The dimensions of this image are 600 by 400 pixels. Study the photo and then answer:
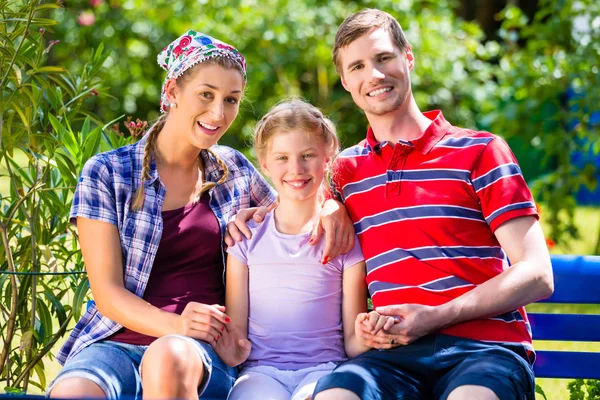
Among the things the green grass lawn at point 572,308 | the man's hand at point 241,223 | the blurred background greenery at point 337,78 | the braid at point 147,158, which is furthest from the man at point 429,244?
the green grass lawn at point 572,308

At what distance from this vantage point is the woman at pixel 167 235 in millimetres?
2697

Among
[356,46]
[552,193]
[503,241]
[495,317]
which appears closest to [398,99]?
[356,46]

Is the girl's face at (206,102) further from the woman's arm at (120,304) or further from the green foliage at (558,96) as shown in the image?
the green foliage at (558,96)

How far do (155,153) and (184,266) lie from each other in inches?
16.1

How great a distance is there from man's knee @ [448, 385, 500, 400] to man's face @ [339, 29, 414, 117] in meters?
0.99

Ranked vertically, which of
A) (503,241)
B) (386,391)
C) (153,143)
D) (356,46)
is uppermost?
(356,46)

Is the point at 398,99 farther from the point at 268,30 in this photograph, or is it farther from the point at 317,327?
the point at 268,30

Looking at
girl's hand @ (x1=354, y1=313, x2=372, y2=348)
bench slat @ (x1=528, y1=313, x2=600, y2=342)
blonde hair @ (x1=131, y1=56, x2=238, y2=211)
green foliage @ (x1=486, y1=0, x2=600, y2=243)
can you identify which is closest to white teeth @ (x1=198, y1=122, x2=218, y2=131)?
blonde hair @ (x1=131, y1=56, x2=238, y2=211)

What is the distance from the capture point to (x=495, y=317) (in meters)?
2.72

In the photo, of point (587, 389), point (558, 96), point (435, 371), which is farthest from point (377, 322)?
point (558, 96)

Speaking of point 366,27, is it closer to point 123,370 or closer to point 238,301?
point 238,301

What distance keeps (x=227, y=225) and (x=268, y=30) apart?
183 inches

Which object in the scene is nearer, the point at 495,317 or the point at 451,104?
the point at 495,317

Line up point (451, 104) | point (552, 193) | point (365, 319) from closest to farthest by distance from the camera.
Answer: point (365, 319) → point (552, 193) → point (451, 104)
